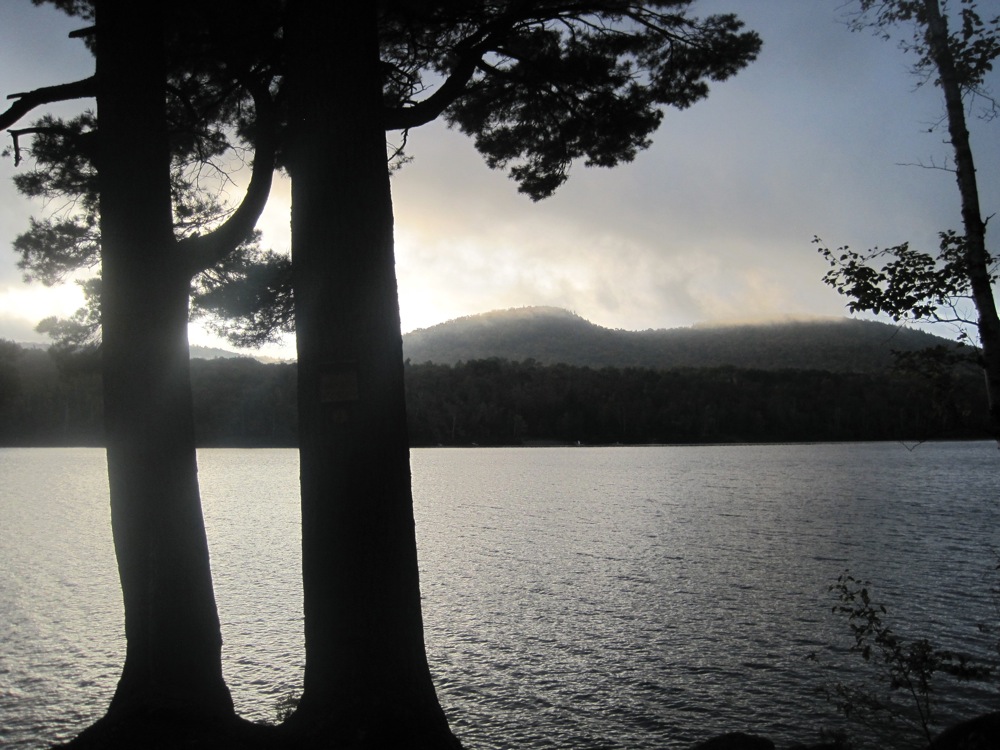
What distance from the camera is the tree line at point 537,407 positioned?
12481cm

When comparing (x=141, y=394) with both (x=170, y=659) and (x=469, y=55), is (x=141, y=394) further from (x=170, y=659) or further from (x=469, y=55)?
(x=469, y=55)

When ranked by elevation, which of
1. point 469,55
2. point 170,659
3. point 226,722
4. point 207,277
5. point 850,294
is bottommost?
point 226,722

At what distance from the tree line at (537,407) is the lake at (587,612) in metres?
92.2

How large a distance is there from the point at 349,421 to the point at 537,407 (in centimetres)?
13397

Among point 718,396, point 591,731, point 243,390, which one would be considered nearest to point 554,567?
point 591,731

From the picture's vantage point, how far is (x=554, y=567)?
20.2 m

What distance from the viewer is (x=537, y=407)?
138 meters

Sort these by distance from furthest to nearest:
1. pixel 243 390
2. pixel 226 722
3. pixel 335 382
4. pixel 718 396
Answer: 1. pixel 718 396
2. pixel 243 390
3. pixel 226 722
4. pixel 335 382


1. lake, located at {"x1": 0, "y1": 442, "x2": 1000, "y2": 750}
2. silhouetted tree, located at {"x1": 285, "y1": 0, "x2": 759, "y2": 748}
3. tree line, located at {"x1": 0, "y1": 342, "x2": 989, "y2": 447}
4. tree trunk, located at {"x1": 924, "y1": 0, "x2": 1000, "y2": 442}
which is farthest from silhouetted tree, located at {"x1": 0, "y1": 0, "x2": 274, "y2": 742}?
tree line, located at {"x1": 0, "y1": 342, "x2": 989, "y2": 447}

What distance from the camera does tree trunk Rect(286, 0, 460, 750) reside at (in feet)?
13.0

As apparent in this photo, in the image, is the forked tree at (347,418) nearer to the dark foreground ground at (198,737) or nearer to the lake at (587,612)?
the dark foreground ground at (198,737)

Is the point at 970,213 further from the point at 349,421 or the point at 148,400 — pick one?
the point at 148,400

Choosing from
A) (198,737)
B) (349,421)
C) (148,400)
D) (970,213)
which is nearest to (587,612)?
(970,213)

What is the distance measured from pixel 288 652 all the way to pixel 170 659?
24.7 feet
